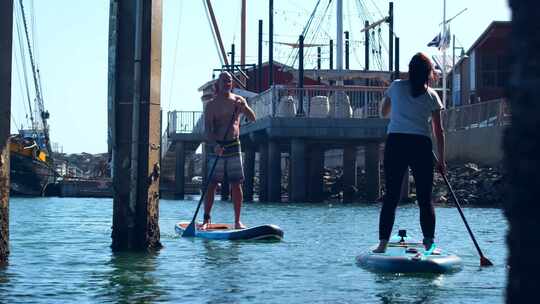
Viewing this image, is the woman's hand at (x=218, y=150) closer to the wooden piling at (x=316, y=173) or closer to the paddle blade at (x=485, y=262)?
the paddle blade at (x=485, y=262)

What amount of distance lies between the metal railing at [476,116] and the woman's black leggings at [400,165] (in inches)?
1037

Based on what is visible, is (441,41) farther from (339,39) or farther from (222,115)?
(222,115)

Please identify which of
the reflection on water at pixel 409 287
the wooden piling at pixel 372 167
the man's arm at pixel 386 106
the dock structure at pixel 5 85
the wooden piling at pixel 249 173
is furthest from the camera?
the wooden piling at pixel 249 173

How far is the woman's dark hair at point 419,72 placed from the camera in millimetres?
7761

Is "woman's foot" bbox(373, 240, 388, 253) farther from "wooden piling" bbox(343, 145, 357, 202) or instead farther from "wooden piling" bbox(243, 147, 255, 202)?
"wooden piling" bbox(243, 147, 255, 202)

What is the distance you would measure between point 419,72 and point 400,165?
72 cm

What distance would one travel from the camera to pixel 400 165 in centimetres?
782

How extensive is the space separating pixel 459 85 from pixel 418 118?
47.4m

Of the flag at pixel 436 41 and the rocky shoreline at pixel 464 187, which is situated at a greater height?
the flag at pixel 436 41

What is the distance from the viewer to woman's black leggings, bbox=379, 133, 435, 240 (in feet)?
25.6

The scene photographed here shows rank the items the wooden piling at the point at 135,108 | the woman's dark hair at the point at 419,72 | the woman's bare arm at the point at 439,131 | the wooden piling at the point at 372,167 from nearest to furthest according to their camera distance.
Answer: the woman's dark hair at the point at 419,72 < the woman's bare arm at the point at 439,131 < the wooden piling at the point at 135,108 < the wooden piling at the point at 372,167

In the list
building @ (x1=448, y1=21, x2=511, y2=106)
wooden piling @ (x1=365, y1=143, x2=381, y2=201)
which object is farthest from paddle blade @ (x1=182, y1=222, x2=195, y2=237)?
building @ (x1=448, y1=21, x2=511, y2=106)

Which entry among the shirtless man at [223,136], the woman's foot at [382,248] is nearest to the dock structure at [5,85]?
the woman's foot at [382,248]

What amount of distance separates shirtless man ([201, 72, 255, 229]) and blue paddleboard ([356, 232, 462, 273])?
147 inches
